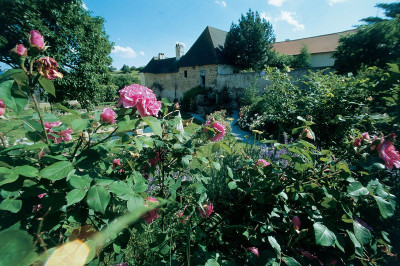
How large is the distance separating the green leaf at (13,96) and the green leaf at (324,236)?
122 cm

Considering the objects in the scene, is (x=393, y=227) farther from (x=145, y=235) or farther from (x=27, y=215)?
(x=27, y=215)

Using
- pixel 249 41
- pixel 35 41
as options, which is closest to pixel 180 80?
pixel 249 41

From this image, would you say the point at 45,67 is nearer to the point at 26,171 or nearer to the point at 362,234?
the point at 26,171

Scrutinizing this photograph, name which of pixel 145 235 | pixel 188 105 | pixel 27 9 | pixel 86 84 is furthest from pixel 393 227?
pixel 188 105

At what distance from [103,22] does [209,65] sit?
9251 millimetres

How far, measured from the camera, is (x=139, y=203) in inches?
26.8

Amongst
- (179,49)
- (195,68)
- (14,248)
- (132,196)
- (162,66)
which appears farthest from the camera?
(162,66)

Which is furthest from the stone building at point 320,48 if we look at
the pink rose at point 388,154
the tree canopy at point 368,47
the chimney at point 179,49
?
the pink rose at point 388,154

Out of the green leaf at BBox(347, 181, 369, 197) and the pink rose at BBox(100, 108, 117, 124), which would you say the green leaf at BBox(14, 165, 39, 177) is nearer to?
the pink rose at BBox(100, 108, 117, 124)

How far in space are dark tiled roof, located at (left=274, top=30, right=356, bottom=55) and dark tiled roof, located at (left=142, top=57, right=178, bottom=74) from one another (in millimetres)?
14909

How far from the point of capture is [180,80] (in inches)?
825

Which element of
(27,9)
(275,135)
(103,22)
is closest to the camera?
(275,135)

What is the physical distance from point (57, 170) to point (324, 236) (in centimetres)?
109

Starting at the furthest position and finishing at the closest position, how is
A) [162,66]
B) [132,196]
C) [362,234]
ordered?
1. [162,66]
2. [362,234]
3. [132,196]
